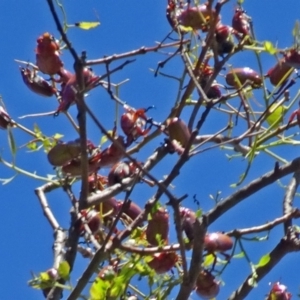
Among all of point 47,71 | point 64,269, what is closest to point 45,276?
point 64,269

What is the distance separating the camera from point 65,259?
1531 mm

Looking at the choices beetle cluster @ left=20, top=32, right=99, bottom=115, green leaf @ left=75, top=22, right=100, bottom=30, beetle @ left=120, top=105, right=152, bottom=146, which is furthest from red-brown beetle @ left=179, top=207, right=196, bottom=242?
green leaf @ left=75, top=22, right=100, bottom=30

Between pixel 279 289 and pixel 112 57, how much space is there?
516 millimetres

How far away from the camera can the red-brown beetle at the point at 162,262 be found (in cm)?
146

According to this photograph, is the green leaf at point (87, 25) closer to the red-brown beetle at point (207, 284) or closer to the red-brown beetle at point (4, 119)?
→ the red-brown beetle at point (4, 119)

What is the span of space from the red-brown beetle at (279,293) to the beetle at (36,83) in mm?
604

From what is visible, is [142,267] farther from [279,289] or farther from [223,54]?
[223,54]

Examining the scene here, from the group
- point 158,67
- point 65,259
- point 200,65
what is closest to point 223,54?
point 200,65

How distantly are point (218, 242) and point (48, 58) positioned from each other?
56 centimetres

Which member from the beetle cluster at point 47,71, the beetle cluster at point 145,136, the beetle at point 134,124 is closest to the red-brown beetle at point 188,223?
the beetle cluster at point 145,136

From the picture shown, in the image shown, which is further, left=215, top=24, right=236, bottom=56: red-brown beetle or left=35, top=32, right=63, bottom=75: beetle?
left=35, top=32, right=63, bottom=75: beetle

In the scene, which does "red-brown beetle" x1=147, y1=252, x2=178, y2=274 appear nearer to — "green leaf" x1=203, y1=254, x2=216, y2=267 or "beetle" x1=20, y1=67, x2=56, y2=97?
"green leaf" x1=203, y1=254, x2=216, y2=267

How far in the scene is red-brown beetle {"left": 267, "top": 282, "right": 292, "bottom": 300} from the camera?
59.2 inches

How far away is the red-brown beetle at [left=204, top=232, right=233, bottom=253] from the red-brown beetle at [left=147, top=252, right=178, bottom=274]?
84 mm
